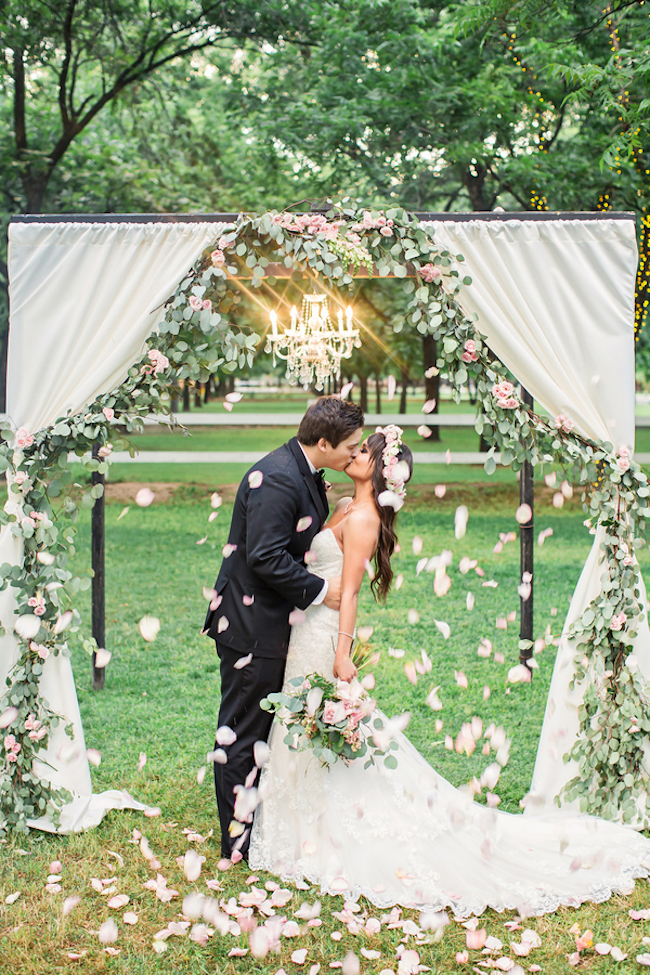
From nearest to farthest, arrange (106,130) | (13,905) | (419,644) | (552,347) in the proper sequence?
1. (13,905)
2. (552,347)
3. (419,644)
4. (106,130)

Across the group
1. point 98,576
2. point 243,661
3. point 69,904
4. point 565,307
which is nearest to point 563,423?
point 565,307

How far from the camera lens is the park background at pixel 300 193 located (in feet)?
9.80

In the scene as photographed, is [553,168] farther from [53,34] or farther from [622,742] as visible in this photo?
[622,742]

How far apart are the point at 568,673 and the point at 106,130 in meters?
13.2

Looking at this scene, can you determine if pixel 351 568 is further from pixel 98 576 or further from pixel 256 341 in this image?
pixel 98 576

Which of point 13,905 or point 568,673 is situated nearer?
point 13,905

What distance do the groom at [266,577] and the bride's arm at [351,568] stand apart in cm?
11

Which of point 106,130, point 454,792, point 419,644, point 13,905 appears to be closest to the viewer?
point 13,905

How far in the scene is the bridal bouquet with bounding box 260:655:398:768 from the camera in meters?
2.87

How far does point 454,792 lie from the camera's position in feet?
10.2

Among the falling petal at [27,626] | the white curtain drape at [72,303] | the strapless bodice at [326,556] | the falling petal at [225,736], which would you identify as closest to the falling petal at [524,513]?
the strapless bodice at [326,556]

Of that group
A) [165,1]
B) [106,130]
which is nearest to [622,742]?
[165,1]

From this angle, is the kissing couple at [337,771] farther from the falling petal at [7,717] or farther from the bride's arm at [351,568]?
the falling petal at [7,717]

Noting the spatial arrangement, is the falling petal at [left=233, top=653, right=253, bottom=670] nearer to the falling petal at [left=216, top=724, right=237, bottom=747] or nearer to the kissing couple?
the kissing couple
